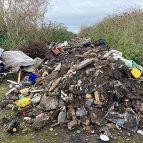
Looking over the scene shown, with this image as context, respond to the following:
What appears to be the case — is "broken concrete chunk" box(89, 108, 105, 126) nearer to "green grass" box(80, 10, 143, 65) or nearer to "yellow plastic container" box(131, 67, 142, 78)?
"yellow plastic container" box(131, 67, 142, 78)

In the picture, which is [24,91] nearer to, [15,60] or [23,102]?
[23,102]

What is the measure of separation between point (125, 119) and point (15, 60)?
4.59 metres

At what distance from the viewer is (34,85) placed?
27.3ft

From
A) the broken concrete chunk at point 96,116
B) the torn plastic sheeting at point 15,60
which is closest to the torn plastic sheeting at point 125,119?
the broken concrete chunk at point 96,116

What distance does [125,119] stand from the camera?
6.24 m

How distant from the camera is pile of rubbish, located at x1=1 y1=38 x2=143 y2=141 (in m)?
6.25

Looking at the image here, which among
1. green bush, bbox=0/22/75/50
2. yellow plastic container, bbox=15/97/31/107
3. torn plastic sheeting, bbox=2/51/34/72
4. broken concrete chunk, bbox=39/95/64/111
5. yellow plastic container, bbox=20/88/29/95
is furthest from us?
green bush, bbox=0/22/75/50

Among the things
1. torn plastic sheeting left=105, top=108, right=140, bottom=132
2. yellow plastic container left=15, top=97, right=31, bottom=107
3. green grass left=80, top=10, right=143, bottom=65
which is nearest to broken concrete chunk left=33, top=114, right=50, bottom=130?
yellow plastic container left=15, top=97, right=31, bottom=107

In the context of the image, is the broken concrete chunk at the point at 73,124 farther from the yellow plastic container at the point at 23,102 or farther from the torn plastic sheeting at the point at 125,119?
the yellow plastic container at the point at 23,102

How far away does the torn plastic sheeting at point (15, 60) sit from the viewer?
9.75 m

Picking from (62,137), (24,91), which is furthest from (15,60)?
(62,137)

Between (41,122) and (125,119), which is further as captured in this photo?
(41,122)

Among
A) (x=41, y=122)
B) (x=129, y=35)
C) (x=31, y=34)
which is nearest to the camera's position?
(x=41, y=122)

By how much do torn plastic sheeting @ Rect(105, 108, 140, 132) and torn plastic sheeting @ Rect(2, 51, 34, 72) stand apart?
13.6ft
